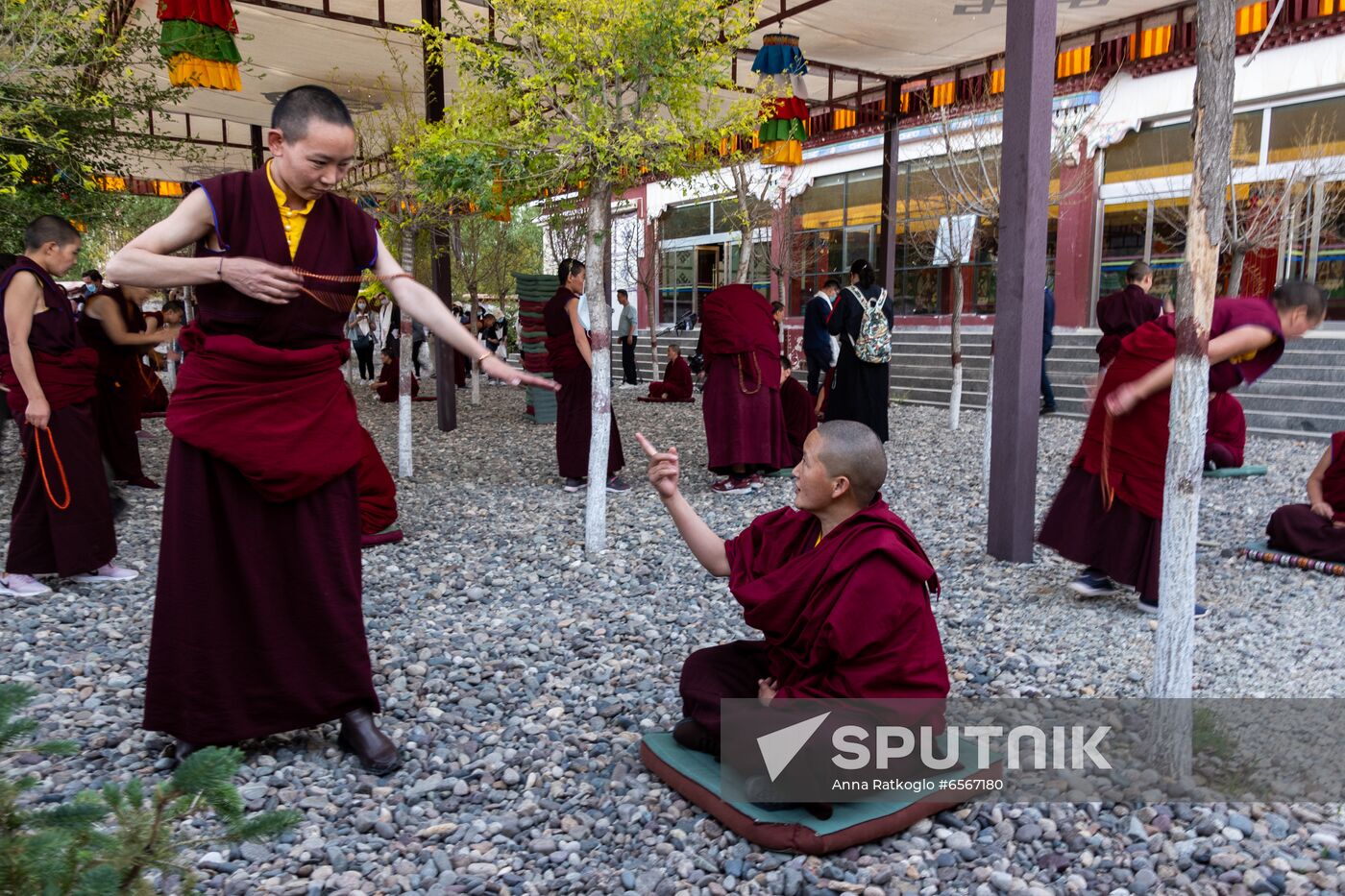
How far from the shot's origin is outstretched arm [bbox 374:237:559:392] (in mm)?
2619

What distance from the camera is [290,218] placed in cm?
259

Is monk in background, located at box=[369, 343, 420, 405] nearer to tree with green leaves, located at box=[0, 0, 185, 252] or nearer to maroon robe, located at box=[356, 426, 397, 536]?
tree with green leaves, located at box=[0, 0, 185, 252]

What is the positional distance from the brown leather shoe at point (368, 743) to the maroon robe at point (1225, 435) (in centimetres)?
693

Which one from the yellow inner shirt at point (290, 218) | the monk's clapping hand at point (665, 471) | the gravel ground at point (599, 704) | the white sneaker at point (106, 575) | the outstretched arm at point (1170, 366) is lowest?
the gravel ground at point (599, 704)

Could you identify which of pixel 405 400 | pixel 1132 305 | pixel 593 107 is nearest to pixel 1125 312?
pixel 1132 305

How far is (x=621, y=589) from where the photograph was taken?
462 cm

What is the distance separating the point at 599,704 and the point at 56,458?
10.2ft

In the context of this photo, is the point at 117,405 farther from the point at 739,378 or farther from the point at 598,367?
the point at 739,378

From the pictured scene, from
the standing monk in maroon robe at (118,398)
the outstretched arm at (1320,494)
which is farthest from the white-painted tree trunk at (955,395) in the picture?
the standing monk in maroon robe at (118,398)

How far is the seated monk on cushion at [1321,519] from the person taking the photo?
4859 millimetres

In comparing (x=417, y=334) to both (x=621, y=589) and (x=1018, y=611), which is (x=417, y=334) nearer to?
(x=621, y=589)

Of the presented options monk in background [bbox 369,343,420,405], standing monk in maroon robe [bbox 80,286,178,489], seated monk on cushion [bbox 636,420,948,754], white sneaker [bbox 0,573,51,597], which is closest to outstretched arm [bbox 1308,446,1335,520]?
seated monk on cushion [bbox 636,420,948,754]

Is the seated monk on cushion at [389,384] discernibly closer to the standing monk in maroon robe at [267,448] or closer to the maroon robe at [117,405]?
the maroon robe at [117,405]

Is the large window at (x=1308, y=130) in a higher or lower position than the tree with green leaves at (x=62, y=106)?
higher
